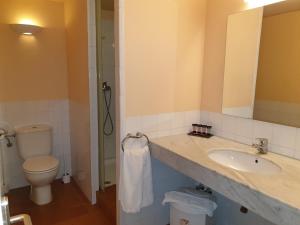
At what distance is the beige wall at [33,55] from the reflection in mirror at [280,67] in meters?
2.27

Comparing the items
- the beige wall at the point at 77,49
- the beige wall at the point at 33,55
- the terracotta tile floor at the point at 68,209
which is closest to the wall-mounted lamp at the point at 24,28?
the beige wall at the point at 33,55

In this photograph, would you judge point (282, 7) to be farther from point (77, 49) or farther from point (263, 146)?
point (77, 49)

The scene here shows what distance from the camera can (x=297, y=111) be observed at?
1.39m

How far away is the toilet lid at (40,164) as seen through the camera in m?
2.29

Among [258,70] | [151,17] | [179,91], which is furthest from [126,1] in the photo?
[258,70]

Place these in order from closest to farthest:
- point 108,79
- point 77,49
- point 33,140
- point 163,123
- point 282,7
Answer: point 282,7 → point 163,123 → point 77,49 → point 33,140 → point 108,79

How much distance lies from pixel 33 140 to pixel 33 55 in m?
0.99

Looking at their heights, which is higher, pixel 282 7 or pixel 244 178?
pixel 282 7

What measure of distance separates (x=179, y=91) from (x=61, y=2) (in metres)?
1.91

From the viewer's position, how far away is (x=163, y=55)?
68.7 inches

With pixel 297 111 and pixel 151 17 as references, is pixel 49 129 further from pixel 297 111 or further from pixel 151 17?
pixel 297 111

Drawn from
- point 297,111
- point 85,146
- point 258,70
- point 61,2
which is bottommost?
point 85,146

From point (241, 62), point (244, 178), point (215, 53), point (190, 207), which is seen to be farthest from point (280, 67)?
point (190, 207)

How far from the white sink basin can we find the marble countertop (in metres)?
0.03
